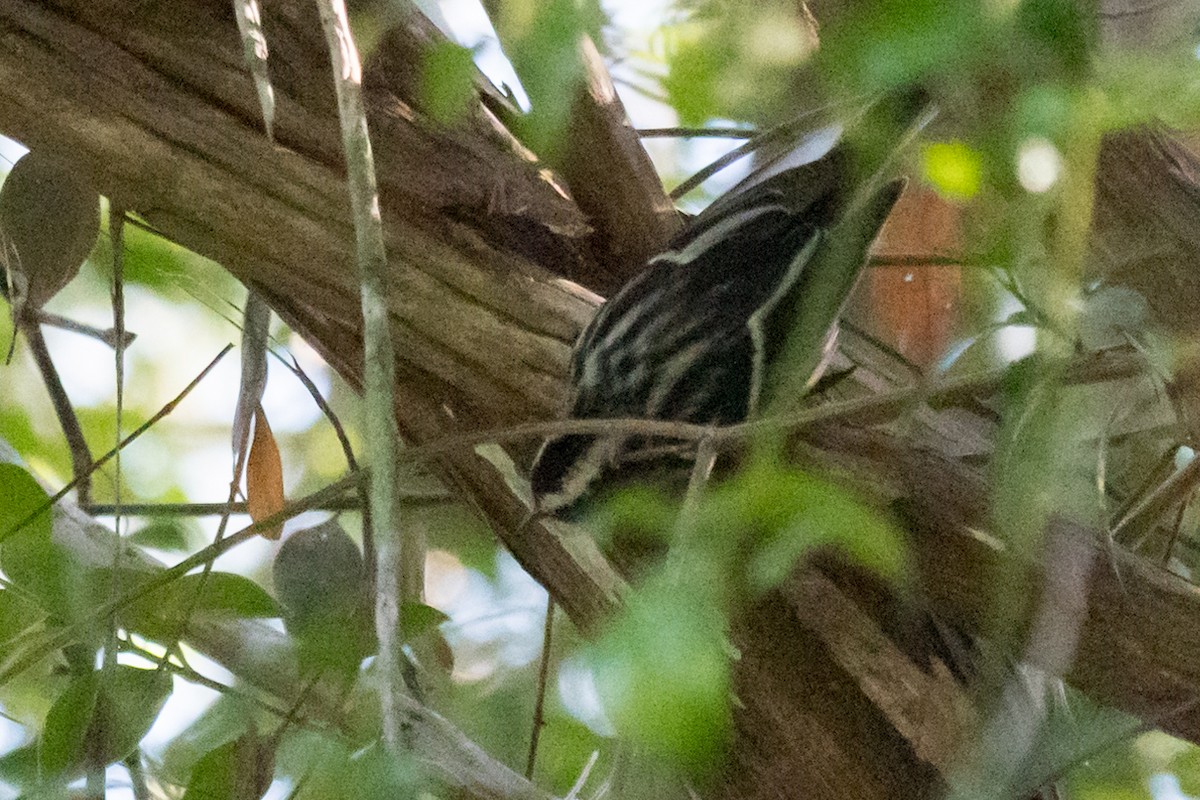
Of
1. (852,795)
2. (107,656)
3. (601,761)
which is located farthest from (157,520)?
(852,795)

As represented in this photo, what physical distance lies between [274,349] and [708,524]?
442mm

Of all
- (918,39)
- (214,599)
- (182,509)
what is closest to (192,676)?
(214,599)

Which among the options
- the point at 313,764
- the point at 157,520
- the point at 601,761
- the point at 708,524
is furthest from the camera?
the point at 157,520

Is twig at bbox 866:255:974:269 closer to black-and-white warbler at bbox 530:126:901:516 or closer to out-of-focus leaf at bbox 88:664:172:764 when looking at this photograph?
black-and-white warbler at bbox 530:126:901:516

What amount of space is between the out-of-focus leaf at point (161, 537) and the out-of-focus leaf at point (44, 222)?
0.57 feet

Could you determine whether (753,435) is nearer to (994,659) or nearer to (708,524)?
(708,524)

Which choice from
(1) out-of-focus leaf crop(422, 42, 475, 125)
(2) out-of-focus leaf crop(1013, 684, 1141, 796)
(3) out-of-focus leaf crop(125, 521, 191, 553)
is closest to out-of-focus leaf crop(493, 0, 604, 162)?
(1) out-of-focus leaf crop(422, 42, 475, 125)

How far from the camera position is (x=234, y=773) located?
2.00 ft

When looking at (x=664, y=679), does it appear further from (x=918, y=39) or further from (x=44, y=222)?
(x=44, y=222)

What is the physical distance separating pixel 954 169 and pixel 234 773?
17.9 inches

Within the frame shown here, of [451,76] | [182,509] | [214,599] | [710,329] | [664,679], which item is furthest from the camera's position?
[182,509]

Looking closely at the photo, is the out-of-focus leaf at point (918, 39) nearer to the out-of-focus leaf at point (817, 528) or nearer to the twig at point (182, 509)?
the out-of-focus leaf at point (817, 528)

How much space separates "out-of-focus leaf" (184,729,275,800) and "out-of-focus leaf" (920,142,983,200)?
0.43m

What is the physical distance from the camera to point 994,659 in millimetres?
639
